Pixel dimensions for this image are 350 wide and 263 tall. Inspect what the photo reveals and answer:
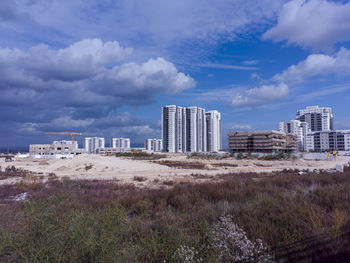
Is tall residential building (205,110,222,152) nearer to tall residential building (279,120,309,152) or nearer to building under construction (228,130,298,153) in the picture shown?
building under construction (228,130,298,153)

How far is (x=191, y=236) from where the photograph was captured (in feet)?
14.4

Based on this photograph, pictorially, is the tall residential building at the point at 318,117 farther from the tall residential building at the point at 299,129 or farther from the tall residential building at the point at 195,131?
the tall residential building at the point at 195,131

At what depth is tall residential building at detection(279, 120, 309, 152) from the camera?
14571 cm

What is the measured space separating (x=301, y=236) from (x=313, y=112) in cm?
20786

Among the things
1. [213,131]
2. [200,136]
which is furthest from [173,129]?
[213,131]

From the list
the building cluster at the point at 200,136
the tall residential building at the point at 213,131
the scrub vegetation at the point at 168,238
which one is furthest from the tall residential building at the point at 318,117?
the scrub vegetation at the point at 168,238

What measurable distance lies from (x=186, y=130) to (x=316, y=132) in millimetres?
80027

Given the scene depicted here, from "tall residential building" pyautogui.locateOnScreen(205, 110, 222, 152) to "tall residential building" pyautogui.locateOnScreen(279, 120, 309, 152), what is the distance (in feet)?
158

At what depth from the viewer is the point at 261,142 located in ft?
322

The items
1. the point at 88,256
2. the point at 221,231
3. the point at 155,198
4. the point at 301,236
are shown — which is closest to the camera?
the point at 88,256

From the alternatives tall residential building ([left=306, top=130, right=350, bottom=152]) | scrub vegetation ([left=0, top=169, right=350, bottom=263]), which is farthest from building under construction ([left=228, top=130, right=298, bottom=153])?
scrub vegetation ([left=0, top=169, right=350, bottom=263])

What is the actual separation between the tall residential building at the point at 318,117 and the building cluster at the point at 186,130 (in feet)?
279

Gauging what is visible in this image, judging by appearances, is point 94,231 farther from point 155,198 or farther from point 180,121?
point 180,121

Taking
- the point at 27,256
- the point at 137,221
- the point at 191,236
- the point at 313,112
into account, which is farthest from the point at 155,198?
the point at 313,112
